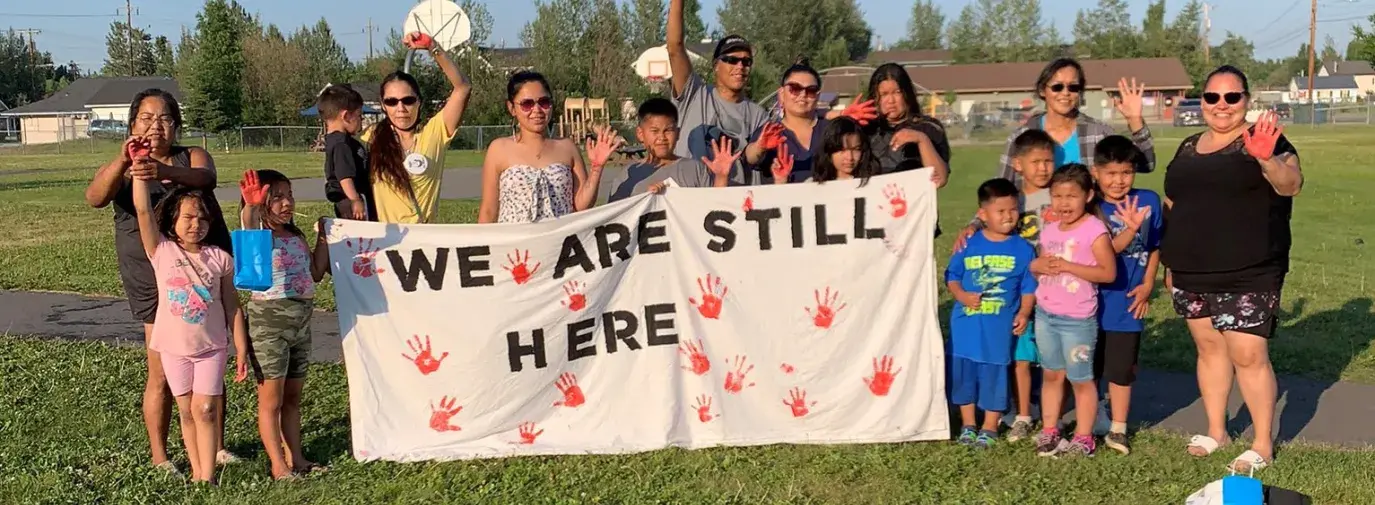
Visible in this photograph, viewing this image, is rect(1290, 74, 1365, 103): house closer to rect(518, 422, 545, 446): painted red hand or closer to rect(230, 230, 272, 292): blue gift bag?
rect(518, 422, 545, 446): painted red hand

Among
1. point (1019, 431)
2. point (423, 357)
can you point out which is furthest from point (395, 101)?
point (1019, 431)

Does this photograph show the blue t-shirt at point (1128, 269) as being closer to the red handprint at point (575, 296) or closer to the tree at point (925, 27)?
the red handprint at point (575, 296)

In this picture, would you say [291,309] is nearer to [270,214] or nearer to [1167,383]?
[270,214]

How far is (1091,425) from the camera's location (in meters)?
5.06

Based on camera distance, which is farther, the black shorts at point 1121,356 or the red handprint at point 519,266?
the black shorts at point 1121,356

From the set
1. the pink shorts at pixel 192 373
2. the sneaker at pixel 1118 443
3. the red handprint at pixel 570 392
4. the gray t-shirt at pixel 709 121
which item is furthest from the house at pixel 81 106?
the sneaker at pixel 1118 443

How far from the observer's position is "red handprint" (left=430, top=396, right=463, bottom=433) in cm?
495

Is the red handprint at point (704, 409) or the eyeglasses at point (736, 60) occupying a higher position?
the eyeglasses at point (736, 60)

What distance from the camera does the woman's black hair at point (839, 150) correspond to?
16.7ft

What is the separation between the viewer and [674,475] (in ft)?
15.6

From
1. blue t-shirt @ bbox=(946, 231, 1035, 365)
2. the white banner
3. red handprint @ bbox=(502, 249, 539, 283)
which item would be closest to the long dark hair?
the white banner

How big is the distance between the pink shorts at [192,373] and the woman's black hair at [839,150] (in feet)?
8.94

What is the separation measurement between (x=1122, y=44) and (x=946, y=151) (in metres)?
67.7

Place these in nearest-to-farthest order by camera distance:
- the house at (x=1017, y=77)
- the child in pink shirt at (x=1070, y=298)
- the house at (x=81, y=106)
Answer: the child in pink shirt at (x=1070, y=298) → the house at (x=1017, y=77) → the house at (x=81, y=106)
